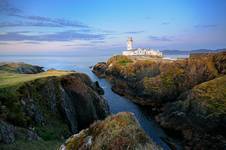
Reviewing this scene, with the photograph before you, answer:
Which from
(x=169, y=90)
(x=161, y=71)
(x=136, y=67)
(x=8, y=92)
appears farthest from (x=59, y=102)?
(x=136, y=67)

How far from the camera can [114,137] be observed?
426 inches

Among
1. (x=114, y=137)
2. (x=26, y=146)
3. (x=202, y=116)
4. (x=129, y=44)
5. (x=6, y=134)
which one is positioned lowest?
(x=202, y=116)

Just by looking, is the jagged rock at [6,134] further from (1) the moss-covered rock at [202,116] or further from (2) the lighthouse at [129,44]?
(2) the lighthouse at [129,44]

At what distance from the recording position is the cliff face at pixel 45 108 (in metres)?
27.6

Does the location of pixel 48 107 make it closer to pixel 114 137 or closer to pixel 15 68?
pixel 114 137

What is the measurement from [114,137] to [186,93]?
152 ft

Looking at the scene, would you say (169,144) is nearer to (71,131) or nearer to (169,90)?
(71,131)

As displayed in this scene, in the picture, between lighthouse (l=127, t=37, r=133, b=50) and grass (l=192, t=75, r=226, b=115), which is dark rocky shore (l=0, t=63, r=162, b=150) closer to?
grass (l=192, t=75, r=226, b=115)

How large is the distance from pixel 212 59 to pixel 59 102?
155ft

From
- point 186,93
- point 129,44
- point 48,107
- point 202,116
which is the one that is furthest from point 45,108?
point 129,44

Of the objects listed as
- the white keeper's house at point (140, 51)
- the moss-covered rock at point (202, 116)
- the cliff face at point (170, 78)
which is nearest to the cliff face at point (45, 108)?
the moss-covered rock at point (202, 116)

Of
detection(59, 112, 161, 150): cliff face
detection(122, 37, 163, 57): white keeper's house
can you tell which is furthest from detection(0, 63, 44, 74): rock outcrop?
detection(122, 37, 163, 57): white keeper's house

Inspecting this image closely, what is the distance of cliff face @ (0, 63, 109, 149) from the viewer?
27562 mm

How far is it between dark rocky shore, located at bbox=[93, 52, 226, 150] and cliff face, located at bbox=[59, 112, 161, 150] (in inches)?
1172
